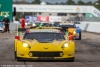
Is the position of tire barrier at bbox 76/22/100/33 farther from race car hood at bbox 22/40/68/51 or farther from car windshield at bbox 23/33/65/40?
race car hood at bbox 22/40/68/51

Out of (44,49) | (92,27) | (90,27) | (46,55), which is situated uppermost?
(44,49)

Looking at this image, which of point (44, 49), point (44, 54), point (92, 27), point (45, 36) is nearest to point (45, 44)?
point (44, 49)

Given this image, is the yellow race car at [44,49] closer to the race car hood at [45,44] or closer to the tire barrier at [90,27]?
the race car hood at [45,44]

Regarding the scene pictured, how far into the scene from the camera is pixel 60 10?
8944cm

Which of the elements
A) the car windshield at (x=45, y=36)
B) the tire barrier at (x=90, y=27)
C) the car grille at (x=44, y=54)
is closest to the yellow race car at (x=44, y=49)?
the car grille at (x=44, y=54)

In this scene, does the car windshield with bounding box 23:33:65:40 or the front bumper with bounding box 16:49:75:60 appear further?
the car windshield with bounding box 23:33:65:40

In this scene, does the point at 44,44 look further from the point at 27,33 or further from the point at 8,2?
the point at 8,2

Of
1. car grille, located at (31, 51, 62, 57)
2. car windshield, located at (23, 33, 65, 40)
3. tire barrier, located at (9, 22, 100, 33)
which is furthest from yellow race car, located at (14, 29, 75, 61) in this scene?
tire barrier, located at (9, 22, 100, 33)

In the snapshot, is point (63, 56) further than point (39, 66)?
Yes

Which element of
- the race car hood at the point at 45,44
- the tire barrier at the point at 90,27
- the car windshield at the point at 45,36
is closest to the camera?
the race car hood at the point at 45,44

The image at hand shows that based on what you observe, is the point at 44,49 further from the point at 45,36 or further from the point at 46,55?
the point at 45,36

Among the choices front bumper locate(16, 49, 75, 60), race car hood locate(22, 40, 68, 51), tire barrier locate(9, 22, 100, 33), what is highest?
race car hood locate(22, 40, 68, 51)

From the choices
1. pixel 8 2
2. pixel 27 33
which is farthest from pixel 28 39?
pixel 8 2

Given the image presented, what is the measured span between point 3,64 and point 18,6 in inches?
3065
